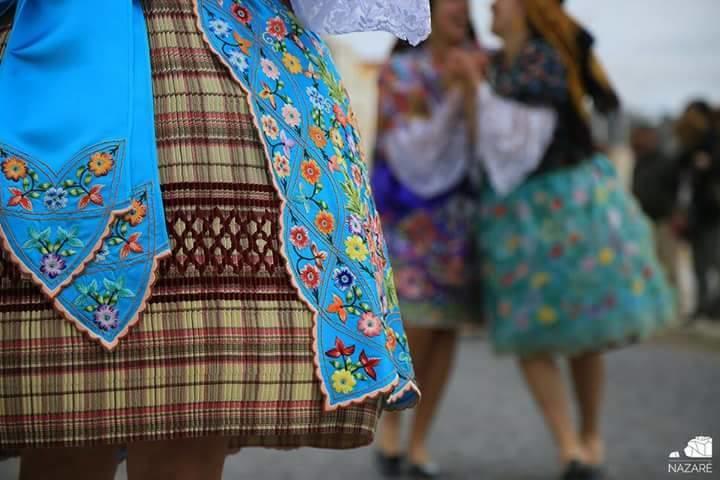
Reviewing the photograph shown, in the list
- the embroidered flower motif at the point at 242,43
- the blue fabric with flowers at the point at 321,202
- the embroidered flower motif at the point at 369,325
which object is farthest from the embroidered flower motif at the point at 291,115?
the embroidered flower motif at the point at 369,325

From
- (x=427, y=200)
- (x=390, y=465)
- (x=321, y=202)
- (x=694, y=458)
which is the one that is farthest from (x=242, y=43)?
(x=694, y=458)

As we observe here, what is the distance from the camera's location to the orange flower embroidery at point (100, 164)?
1769 mm

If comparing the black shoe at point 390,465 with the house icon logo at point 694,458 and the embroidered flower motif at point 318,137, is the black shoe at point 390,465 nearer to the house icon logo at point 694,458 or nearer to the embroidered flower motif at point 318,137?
Result: the house icon logo at point 694,458

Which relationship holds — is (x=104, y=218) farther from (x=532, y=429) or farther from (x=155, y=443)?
(x=532, y=429)

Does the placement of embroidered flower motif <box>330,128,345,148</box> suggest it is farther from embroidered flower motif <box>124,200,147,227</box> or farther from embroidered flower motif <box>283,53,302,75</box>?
embroidered flower motif <box>124,200,147,227</box>

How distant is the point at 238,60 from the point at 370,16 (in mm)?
240

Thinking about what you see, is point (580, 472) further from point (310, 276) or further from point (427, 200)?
point (310, 276)

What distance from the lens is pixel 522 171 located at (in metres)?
4.40

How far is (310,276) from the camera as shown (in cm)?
184

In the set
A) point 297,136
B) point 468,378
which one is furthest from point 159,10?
point 468,378

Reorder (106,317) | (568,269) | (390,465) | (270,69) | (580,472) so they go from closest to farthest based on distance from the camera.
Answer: (106,317) < (270,69) < (580,472) < (568,269) < (390,465)

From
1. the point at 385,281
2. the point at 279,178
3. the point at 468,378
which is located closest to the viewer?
the point at 279,178

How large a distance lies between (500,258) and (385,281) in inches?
95.9

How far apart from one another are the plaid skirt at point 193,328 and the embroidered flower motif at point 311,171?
7 cm
